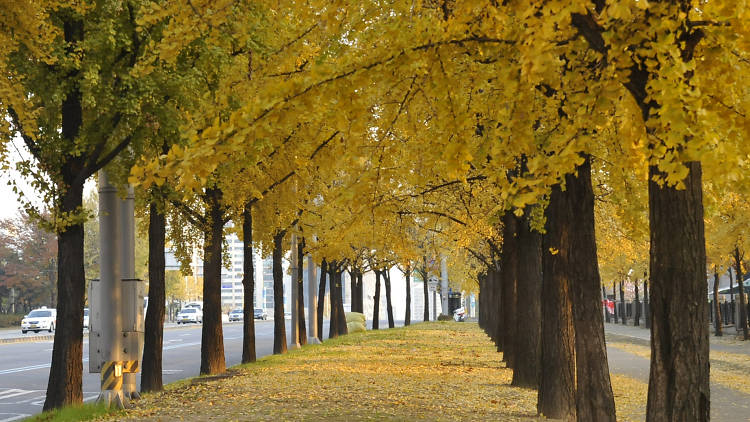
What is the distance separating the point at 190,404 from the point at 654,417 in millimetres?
9532

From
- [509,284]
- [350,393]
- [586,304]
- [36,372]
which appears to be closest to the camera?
[586,304]

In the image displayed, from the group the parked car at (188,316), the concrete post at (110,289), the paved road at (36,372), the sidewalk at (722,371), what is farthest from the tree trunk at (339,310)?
the parked car at (188,316)

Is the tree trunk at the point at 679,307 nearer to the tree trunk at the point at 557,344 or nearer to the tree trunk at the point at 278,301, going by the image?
the tree trunk at the point at 557,344

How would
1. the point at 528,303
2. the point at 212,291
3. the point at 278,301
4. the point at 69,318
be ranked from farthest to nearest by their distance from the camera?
1. the point at 278,301
2. the point at 212,291
3. the point at 528,303
4. the point at 69,318

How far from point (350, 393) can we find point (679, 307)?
32.8 feet

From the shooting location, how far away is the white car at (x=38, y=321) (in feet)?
189

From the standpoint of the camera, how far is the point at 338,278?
45.3m

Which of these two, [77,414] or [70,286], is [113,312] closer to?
[70,286]

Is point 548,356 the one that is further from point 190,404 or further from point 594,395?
point 190,404

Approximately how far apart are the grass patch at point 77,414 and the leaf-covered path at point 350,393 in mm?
299

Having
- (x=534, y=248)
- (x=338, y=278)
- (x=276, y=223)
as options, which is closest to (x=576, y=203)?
(x=534, y=248)

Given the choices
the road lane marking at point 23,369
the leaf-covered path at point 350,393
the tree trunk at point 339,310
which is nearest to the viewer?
the leaf-covered path at point 350,393

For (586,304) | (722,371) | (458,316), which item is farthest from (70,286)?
(458,316)

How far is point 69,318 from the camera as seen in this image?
14.0m
